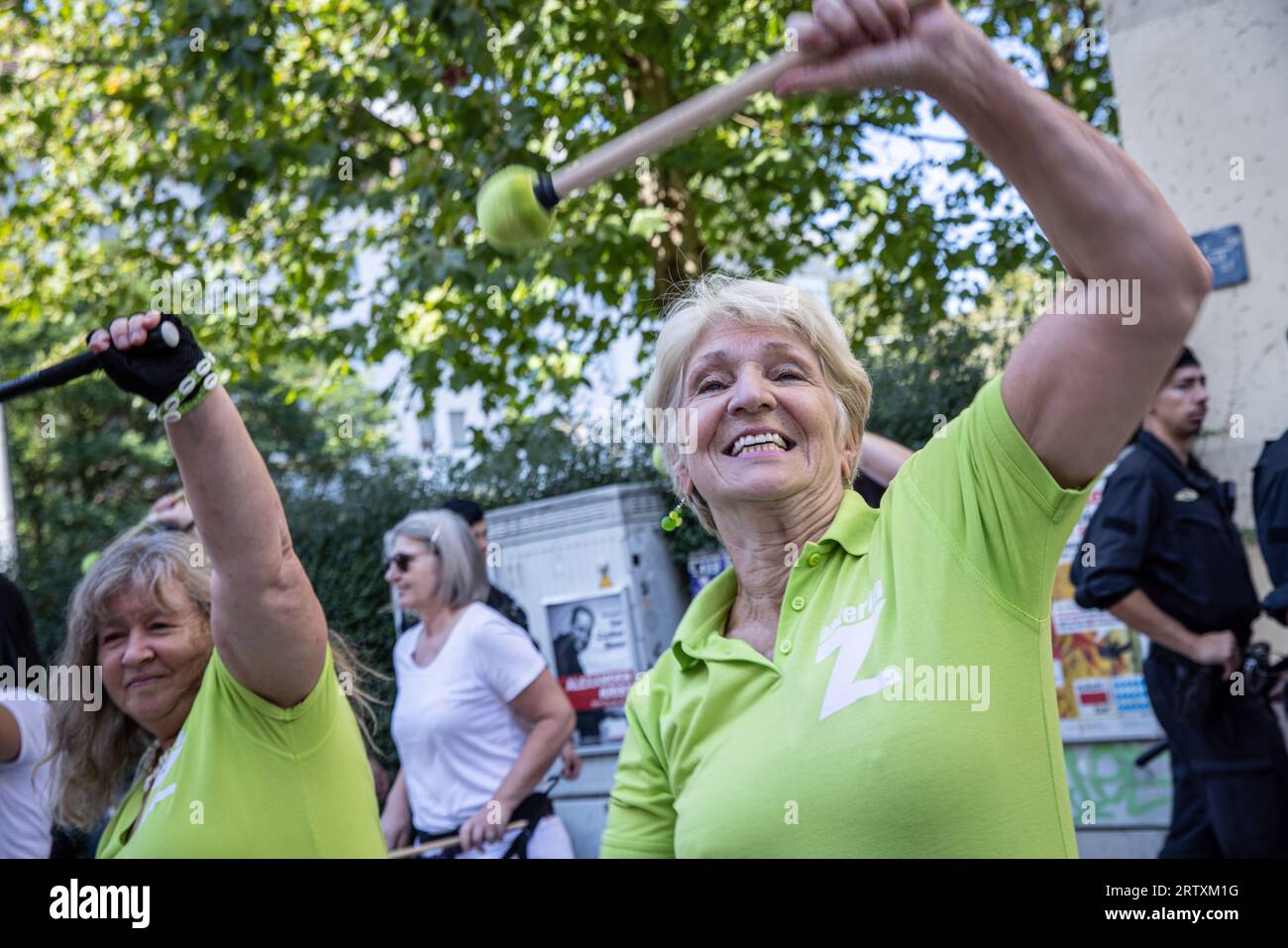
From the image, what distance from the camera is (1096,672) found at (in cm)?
509

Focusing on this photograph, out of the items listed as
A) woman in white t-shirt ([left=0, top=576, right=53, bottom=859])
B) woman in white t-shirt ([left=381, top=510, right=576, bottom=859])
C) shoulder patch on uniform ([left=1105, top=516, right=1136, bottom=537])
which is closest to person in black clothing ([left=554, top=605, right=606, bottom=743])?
woman in white t-shirt ([left=381, top=510, right=576, bottom=859])

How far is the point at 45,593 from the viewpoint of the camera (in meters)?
9.05

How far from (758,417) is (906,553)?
1.18ft

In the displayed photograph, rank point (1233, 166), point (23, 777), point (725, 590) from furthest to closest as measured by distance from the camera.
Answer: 1. point (1233, 166)
2. point (23, 777)
3. point (725, 590)

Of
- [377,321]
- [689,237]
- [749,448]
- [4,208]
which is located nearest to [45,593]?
[4,208]

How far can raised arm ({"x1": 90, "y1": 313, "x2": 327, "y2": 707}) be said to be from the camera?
171 centimetres

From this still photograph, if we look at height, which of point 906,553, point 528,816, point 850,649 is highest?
point 906,553

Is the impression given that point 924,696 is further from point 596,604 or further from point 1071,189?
point 596,604

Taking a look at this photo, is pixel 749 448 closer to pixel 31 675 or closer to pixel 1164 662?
pixel 31 675

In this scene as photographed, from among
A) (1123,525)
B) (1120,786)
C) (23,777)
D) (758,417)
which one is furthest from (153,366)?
(1120,786)

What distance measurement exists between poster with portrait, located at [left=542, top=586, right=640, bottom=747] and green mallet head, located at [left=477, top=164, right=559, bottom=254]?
4304 millimetres

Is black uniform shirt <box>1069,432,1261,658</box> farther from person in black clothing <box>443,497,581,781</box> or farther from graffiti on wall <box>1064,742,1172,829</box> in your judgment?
person in black clothing <box>443,497,581,781</box>

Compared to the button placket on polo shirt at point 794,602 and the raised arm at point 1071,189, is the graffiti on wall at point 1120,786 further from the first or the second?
the raised arm at point 1071,189

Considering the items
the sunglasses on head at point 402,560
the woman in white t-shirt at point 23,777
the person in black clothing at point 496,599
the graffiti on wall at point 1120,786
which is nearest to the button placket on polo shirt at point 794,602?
the woman in white t-shirt at point 23,777
